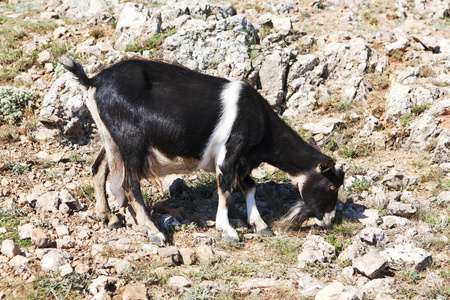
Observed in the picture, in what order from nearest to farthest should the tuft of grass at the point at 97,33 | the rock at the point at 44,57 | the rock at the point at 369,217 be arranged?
the rock at the point at 369,217, the rock at the point at 44,57, the tuft of grass at the point at 97,33

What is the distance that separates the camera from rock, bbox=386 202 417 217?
602 centimetres

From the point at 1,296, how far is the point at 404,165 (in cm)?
614

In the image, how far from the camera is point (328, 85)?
8.88 metres

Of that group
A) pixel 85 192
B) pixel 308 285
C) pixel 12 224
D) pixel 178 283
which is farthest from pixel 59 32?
pixel 308 285

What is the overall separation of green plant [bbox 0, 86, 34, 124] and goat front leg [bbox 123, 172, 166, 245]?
3.10 m

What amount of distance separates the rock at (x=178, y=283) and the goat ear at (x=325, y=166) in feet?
7.81

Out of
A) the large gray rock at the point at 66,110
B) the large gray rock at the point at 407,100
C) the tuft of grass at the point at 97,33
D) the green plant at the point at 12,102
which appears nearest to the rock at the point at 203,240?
the large gray rock at the point at 66,110

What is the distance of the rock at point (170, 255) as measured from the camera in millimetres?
4762

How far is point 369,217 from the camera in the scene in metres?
5.99

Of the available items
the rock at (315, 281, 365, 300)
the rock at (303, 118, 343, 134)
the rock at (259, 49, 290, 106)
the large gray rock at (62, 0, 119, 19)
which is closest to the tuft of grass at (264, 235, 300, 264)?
the rock at (315, 281, 365, 300)

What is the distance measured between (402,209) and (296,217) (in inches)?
57.3

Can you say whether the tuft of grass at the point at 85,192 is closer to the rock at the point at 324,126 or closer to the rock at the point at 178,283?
the rock at the point at 178,283

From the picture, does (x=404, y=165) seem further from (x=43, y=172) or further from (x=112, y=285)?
(x=43, y=172)

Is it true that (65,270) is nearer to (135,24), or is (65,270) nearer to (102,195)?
(102,195)
